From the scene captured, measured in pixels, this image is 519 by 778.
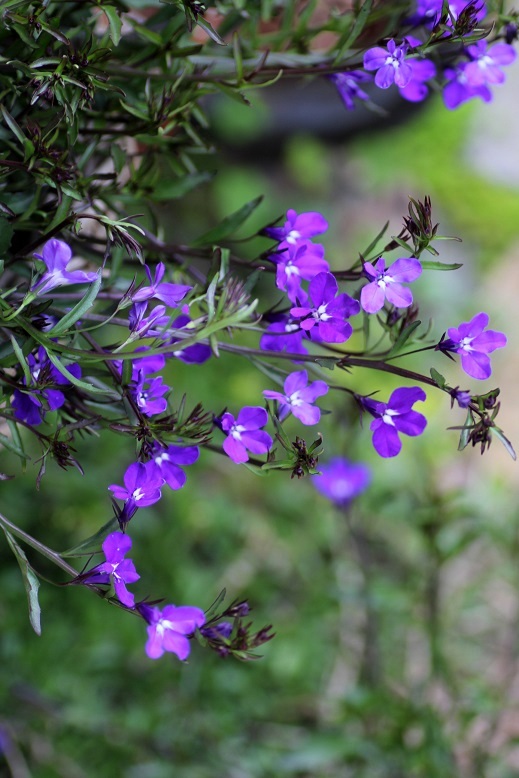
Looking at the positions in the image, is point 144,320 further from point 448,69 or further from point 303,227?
point 448,69

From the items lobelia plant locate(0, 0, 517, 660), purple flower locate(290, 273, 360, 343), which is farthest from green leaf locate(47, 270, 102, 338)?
purple flower locate(290, 273, 360, 343)

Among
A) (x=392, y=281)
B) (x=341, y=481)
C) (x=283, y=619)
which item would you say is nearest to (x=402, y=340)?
(x=392, y=281)

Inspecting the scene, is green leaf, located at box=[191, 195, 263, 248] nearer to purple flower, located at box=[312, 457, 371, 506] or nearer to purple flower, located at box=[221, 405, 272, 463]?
purple flower, located at box=[221, 405, 272, 463]

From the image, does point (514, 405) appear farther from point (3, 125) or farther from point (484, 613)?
point (3, 125)

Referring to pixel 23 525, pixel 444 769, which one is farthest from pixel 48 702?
pixel 444 769

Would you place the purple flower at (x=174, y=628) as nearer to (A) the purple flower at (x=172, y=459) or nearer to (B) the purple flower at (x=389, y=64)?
(A) the purple flower at (x=172, y=459)

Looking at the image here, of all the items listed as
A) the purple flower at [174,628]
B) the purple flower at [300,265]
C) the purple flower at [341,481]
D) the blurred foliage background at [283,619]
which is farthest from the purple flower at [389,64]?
the purple flower at [341,481]
